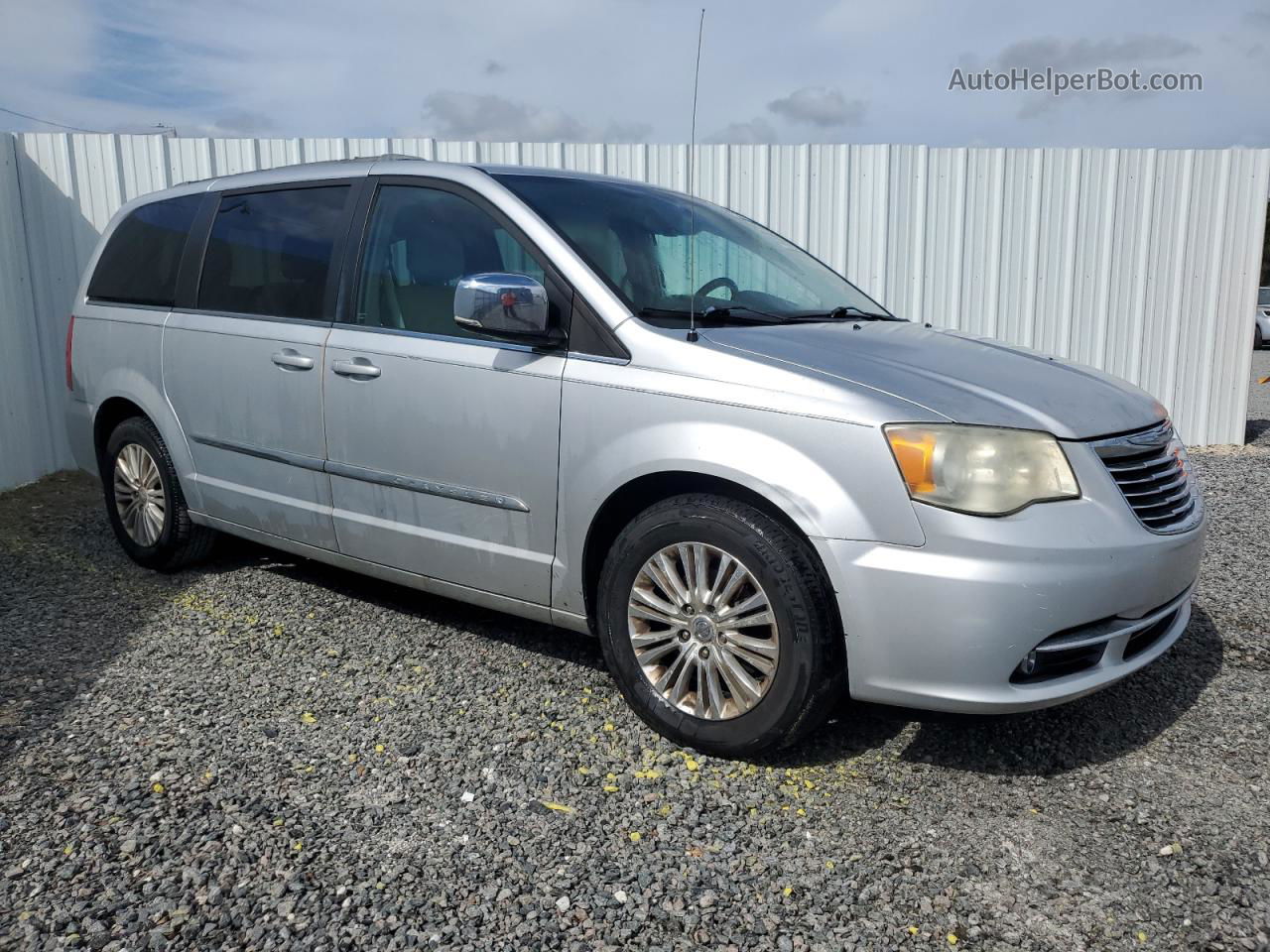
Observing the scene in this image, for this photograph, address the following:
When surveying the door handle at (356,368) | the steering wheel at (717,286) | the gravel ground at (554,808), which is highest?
the steering wheel at (717,286)

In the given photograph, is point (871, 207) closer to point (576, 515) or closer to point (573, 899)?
point (576, 515)

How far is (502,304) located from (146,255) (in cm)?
270

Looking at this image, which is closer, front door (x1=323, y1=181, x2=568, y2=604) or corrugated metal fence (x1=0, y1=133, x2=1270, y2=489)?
front door (x1=323, y1=181, x2=568, y2=604)

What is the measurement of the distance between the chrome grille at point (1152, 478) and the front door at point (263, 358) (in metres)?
2.80

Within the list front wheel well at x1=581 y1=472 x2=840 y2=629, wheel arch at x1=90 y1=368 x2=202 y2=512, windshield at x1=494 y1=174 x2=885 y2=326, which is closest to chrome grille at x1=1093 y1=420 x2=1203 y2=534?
front wheel well at x1=581 y1=472 x2=840 y2=629

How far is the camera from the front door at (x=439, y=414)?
3.31 meters

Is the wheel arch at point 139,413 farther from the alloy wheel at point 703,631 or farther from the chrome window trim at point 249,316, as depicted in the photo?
the alloy wheel at point 703,631

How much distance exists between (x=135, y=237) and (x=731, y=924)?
175 inches

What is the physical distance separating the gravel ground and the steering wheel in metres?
1.48

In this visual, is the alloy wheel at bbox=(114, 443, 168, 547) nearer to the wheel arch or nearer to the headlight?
the wheel arch

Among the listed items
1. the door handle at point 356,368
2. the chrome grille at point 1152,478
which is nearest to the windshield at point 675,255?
the door handle at point 356,368

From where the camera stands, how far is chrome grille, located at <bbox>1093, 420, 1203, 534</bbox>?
2830 millimetres

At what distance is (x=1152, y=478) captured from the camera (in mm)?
2941

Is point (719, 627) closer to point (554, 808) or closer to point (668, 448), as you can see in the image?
point (668, 448)
